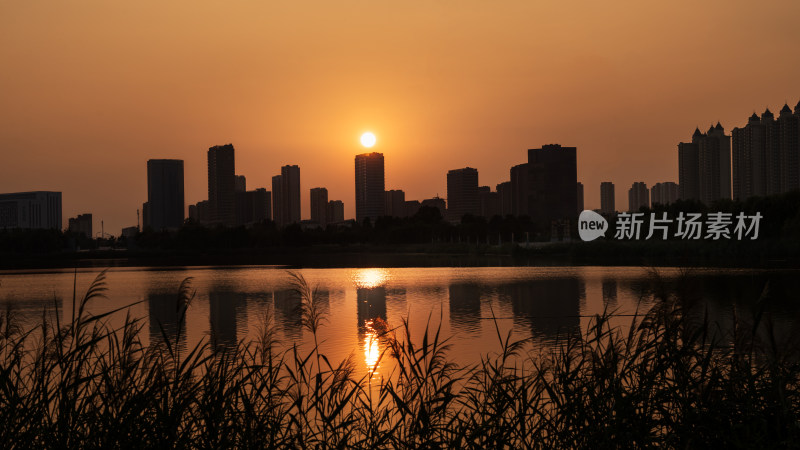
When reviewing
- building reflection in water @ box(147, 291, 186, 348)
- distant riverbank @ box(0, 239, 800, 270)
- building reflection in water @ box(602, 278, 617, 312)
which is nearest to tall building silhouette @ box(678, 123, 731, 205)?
distant riverbank @ box(0, 239, 800, 270)

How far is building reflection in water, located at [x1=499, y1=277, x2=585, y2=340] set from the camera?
66.8 feet

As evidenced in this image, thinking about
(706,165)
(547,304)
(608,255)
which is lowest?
(547,304)

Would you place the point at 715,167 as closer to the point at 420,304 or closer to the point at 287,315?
the point at 420,304

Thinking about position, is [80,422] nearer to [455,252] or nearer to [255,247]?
[455,252]

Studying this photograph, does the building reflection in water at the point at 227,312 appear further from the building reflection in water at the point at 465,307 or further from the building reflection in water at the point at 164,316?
the building reflection in water at the point at 465,307

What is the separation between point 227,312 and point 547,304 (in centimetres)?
1312

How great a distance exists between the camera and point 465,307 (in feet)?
87.0

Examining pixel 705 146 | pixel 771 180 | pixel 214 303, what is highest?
pixel 705 146

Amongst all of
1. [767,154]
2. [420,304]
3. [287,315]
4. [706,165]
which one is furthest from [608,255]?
[706,165]

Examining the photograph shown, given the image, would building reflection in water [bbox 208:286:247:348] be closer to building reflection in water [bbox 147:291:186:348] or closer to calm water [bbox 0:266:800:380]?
calm water [bbox 0:266:800:380]

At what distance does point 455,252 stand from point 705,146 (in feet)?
320

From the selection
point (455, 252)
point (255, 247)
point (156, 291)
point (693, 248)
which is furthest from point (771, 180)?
point (156, 291)

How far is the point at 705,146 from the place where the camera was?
17112 centimetres

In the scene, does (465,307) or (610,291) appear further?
(610,291)
